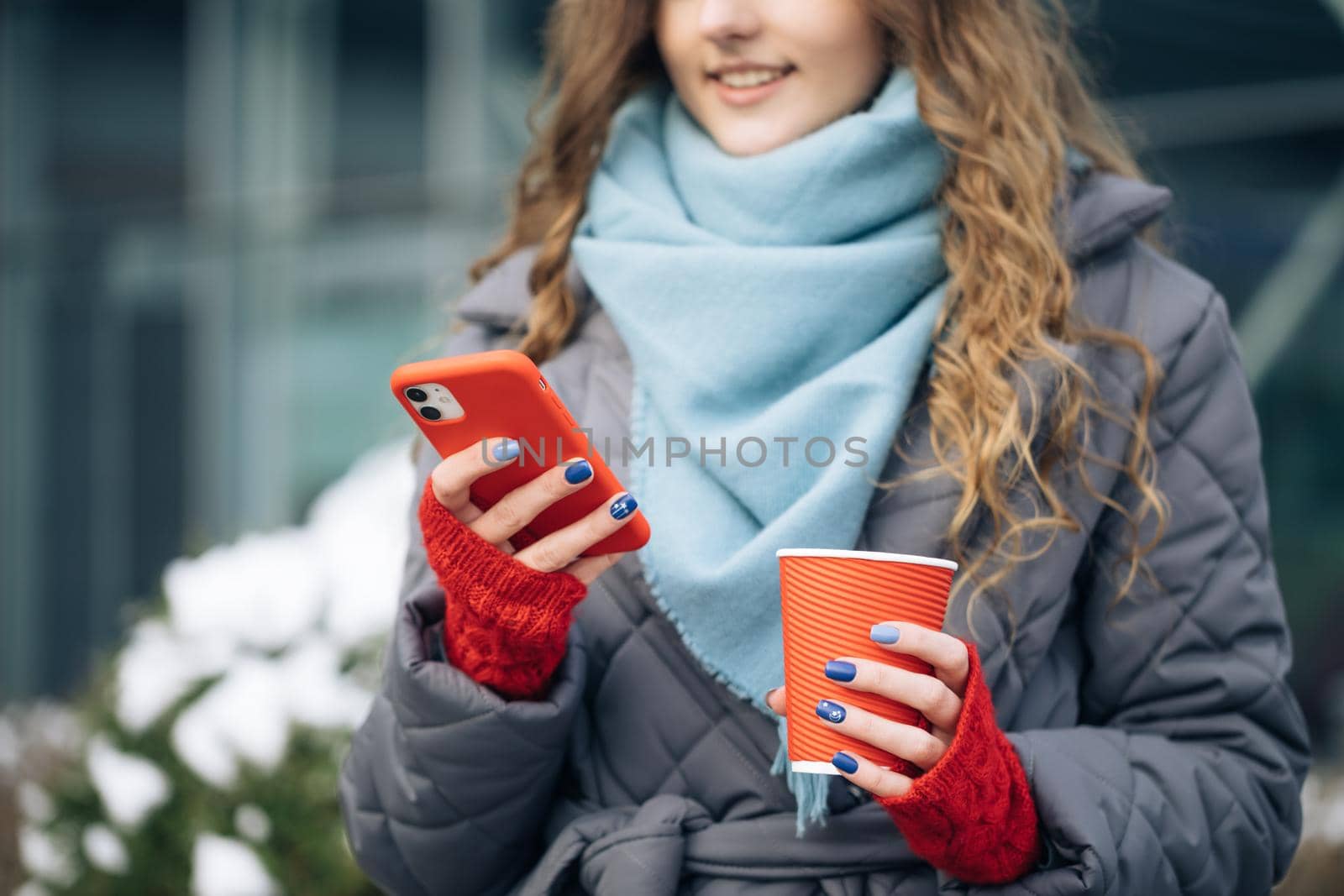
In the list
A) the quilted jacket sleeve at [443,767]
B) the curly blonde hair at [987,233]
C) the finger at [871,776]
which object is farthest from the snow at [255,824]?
the finger at [871,776]

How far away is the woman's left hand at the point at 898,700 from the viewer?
48.3 inches

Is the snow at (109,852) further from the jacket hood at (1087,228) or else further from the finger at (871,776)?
the finger at (871,776)

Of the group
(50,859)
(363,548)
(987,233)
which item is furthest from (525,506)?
(50,859)

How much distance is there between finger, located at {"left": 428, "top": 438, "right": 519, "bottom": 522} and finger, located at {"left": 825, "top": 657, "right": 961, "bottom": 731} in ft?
1.24

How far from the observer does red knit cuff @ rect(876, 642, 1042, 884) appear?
127cm

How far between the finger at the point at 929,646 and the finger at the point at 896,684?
2cm

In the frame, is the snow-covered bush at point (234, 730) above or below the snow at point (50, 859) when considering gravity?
above

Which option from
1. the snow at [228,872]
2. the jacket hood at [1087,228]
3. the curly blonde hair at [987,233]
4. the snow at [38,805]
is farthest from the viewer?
the snow at [38,805]

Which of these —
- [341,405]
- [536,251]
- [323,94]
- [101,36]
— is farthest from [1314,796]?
[101,36]

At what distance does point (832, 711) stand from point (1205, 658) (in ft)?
2.08

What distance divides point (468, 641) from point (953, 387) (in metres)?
0.68

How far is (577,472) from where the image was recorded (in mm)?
1300

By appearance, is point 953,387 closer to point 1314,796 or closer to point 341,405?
point 1314,796

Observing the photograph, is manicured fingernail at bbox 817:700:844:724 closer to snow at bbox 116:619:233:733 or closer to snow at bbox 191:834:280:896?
snow at bbox 191:834:280:896
